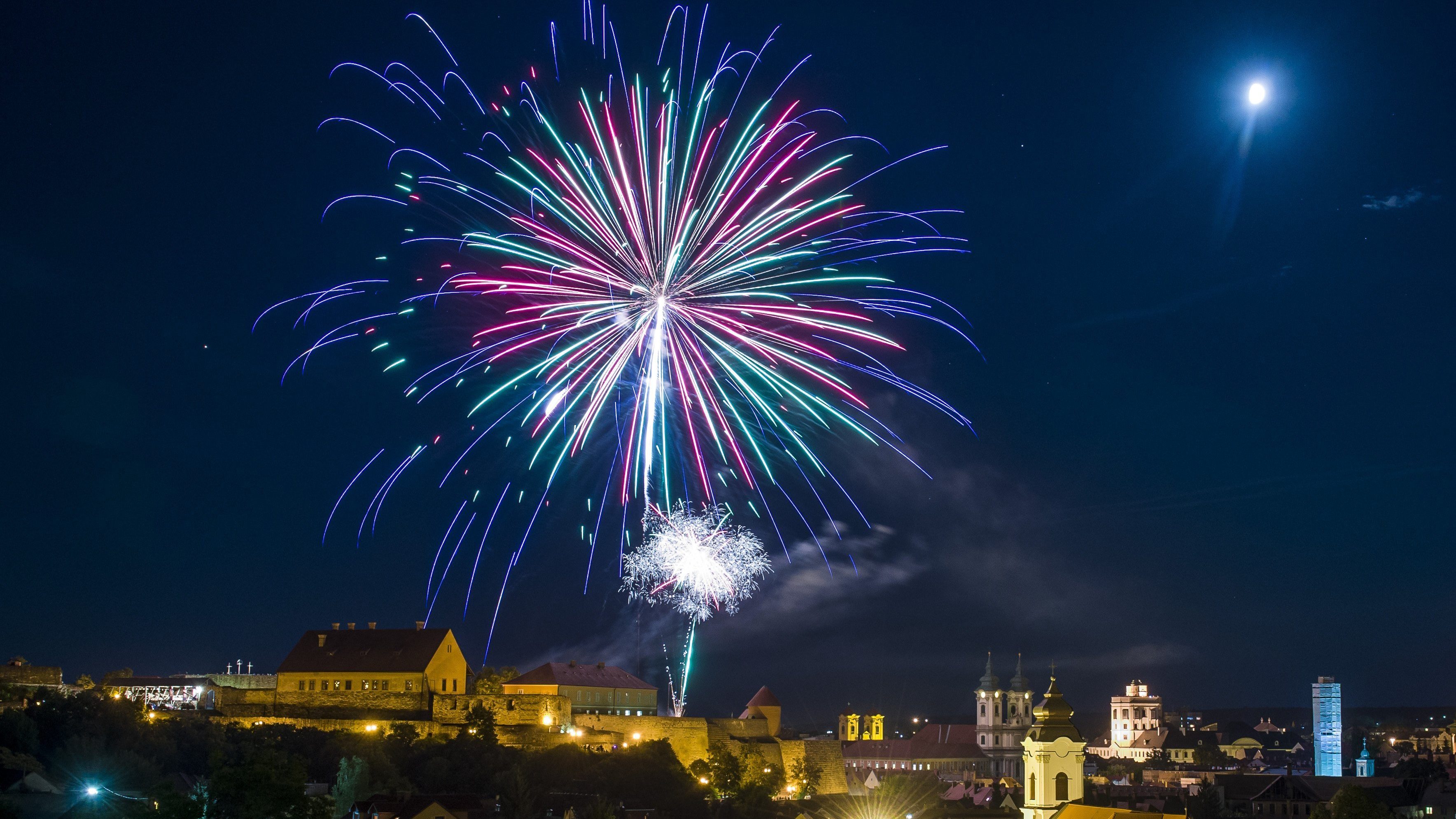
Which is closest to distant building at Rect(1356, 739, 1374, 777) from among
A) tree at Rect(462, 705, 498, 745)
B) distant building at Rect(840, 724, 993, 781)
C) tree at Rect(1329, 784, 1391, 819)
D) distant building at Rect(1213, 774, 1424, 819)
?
distant building at Rect(1213, 774, 1424, 819)

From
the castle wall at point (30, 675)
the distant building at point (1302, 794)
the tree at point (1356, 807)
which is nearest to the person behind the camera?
the castle wall at point (30, 675)

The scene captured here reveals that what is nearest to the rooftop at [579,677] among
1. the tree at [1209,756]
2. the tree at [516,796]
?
the tree at [516,796]

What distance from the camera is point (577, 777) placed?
157ft

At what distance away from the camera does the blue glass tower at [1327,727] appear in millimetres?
113819

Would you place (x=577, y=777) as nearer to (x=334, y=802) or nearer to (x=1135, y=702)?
(x=334, y=802)

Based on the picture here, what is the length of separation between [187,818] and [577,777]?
17.1 metres

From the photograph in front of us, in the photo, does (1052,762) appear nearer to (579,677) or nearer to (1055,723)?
(1055,723)

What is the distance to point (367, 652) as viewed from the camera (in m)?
54.8

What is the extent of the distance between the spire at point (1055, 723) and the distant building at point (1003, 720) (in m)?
75.3

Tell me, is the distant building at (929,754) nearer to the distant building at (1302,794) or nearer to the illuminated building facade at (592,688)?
the distant building at (1302,794)

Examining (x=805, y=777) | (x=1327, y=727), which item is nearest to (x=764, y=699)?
(x=805, y=777)

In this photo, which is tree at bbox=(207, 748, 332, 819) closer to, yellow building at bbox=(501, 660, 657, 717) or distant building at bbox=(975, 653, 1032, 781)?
yellow building at bbox=(501, 660, 657, 717)

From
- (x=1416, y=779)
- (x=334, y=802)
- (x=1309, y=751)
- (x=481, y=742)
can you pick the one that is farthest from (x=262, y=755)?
(x=1309, y=751)

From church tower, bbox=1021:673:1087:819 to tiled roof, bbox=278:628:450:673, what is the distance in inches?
963
